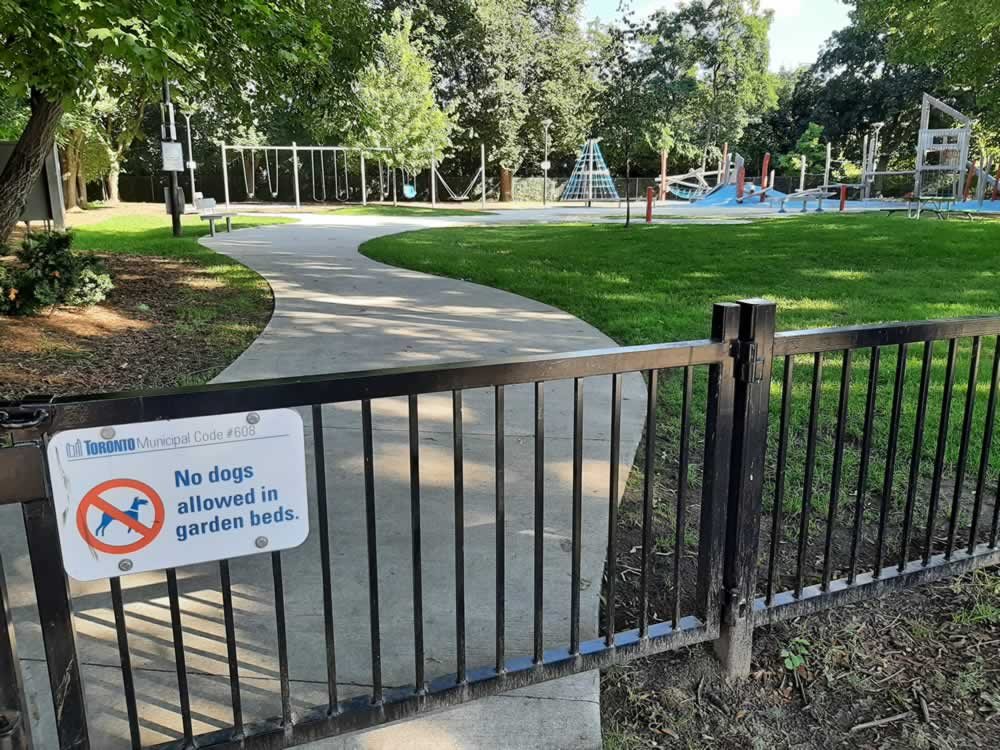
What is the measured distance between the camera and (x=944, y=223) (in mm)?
16484

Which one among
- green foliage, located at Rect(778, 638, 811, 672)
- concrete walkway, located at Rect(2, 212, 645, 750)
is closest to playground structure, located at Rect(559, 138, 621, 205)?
concrete walkway, located at Rect(2, 212, 645, 750)

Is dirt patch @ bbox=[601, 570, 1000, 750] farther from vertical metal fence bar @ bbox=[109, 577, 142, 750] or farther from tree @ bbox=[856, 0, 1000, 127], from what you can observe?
tree @ bbox=[856, 0, 1000, 127]

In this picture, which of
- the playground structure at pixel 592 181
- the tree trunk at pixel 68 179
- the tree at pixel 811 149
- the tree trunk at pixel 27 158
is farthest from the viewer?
the tree at pixel 811 149

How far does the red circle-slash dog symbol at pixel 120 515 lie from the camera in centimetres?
176

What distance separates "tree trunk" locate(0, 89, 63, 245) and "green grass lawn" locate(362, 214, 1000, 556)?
5.15 metres

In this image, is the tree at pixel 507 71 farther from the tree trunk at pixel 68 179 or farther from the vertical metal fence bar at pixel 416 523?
the vertical metal fence bar at pixel 416 523

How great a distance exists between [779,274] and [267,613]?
9202 mm

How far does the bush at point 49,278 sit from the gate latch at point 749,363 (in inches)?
304

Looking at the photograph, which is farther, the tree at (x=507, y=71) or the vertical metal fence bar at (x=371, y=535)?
the tree at (x=507, y=71)

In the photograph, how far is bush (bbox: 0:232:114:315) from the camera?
7.99 meters

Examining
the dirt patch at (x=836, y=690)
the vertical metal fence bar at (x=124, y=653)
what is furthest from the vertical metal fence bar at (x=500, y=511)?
the vertical metal fence bar at (x=124, y=653)

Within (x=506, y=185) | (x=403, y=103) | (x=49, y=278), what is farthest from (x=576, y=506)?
(x=506, y=185)

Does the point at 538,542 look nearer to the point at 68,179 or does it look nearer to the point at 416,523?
the point at 416,523

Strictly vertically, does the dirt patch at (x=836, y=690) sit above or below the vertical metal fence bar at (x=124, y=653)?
below
